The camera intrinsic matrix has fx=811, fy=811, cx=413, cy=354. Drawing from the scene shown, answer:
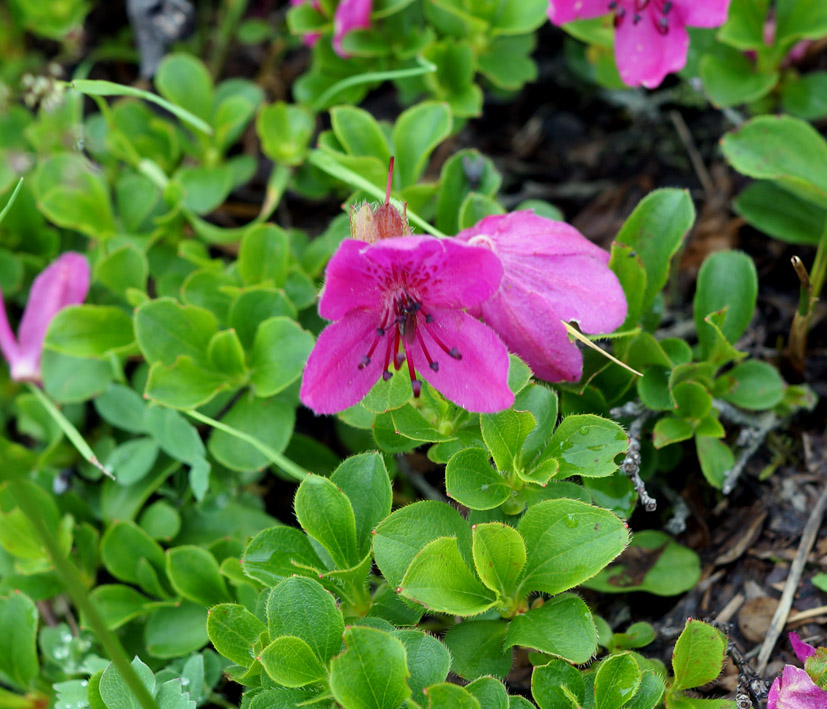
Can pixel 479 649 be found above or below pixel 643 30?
below

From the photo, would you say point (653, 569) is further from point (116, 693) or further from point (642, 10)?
point (642, 10)

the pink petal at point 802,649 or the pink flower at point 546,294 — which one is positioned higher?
the pink flower at point 546,294

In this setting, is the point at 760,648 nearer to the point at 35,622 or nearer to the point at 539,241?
the point at 539,241

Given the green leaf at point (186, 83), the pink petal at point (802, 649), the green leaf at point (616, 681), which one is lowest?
the pink petal at point (802, 649)

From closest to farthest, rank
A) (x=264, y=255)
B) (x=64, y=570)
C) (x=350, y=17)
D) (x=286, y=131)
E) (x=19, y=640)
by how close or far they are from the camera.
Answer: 1. (x=64, y=570)
2. (x=19, y=640)
3. (x=264, y=255)
4. (x=350, y=17)
5. (x=286, y=131)

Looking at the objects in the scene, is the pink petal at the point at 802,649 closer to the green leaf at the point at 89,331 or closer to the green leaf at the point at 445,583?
the green leaf at the point at 445,583

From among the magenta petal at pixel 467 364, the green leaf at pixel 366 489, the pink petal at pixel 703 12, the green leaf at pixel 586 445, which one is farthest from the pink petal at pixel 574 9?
the green leaf at pixel 366 489

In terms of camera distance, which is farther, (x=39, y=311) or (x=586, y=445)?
(x=39, y=311)

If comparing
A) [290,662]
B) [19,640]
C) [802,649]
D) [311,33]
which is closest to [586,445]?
[802,649]
